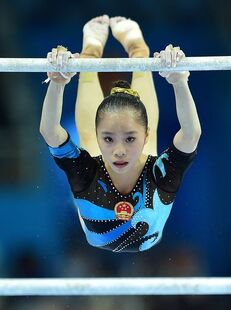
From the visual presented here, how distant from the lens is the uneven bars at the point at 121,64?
8.21 ft

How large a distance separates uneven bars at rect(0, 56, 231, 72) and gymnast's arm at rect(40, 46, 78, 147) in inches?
1.4

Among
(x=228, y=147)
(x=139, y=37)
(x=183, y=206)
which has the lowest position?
(x=183, y=206)

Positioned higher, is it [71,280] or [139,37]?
[139,37]

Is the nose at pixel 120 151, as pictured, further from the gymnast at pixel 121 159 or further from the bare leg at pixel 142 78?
the bare leg at pixel 142 78

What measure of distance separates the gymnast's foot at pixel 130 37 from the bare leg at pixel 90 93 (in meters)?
0.08

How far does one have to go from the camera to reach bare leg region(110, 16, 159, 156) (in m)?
3.48

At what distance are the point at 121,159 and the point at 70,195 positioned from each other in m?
1.99

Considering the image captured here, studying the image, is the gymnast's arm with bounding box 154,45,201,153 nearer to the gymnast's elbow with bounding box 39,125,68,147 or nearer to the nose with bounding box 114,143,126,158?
the nose with bounding box 114,143,126,158

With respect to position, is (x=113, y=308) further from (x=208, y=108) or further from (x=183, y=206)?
(x=208, y=108)

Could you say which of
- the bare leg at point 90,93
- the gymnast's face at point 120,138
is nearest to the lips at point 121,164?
the gymnast's face at point 120,138

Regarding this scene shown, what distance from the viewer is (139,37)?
3.84 metres

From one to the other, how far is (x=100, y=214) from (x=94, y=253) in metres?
1.97

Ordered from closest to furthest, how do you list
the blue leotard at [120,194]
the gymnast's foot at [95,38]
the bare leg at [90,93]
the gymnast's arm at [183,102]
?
1. the gymnast's arm at [183,102]
2. the blue leotard at [120,194]
3. the bare leg at [90,93]
4. the gymnast's foot at [95,38]

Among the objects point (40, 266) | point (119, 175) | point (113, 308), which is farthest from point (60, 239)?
point (119, 175)
